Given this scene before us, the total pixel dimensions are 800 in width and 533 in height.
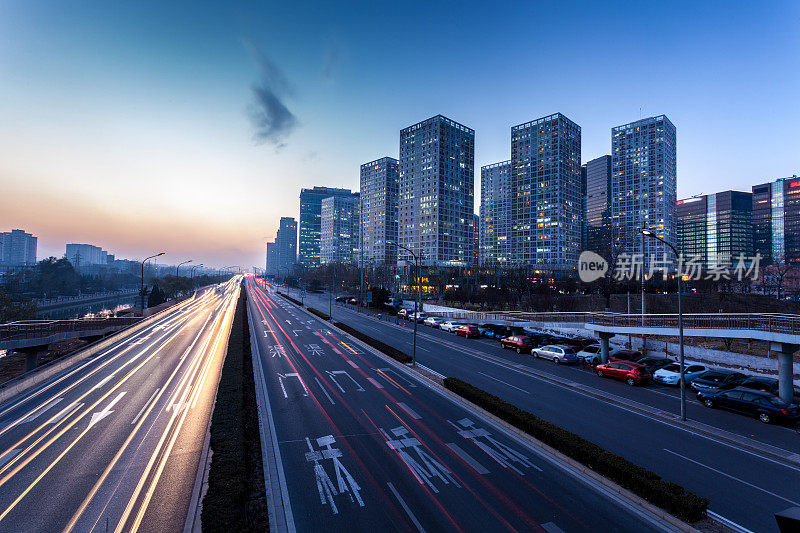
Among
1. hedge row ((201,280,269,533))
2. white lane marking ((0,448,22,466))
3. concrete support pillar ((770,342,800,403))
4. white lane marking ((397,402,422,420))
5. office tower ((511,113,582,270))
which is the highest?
office tower ((511,113,582,270))

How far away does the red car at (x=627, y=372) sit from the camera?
24016 mm

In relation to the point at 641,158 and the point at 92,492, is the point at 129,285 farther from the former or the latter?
the point at 641,158

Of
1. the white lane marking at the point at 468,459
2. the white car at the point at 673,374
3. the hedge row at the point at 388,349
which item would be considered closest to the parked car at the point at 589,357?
the white car at the point at 673,374

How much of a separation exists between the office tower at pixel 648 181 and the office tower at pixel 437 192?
289ft

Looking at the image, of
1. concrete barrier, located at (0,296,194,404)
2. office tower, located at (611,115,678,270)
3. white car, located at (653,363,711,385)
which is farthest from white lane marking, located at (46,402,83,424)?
office tower, located at (611,115,678,270)

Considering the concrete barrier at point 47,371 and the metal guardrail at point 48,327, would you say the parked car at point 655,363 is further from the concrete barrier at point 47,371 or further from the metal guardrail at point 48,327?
the metal guardrail at point 48,327

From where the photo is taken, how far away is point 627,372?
2455cm

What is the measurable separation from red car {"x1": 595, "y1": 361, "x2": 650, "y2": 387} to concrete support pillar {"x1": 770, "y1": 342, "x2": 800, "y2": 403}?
259 inches

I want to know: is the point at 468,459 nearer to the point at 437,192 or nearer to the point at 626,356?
the point at 626,356

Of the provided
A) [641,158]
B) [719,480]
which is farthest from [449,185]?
[719,480]

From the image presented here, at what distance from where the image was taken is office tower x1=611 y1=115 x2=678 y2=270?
588ft

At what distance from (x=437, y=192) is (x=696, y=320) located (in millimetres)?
150351

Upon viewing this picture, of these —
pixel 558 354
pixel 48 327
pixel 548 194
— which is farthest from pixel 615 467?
pixel 548 194

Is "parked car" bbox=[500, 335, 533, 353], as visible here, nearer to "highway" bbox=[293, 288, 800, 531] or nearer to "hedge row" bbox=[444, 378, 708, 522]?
"highway" bbox=[293, 288, 800, 531]
